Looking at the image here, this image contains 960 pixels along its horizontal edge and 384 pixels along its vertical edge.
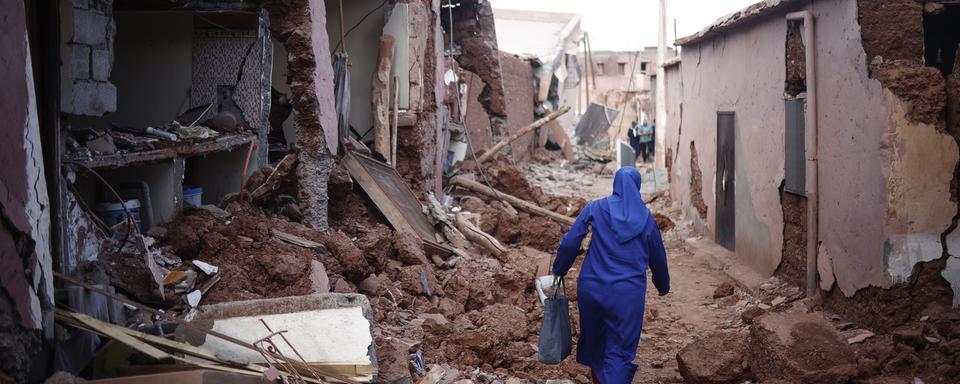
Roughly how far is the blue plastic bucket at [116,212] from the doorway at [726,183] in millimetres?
6319

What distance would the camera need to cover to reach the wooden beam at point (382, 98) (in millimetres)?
10500

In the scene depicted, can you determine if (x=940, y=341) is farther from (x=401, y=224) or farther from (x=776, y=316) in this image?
(x=401, y=224)

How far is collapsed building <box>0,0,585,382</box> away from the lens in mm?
4262

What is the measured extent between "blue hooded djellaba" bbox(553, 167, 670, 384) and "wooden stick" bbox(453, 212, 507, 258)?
3.80 metres

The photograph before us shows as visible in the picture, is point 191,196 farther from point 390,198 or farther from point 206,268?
point 390,198

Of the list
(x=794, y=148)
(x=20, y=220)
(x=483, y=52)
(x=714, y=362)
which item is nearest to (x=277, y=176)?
(x=714, y=362)

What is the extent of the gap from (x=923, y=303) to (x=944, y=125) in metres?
1.22

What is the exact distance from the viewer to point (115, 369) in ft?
14.1

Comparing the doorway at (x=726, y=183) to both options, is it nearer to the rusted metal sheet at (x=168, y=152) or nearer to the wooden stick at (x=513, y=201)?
the wooden stick at (x=513, y=201)

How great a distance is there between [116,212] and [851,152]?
538 centimetres

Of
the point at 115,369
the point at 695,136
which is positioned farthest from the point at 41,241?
the point at 695,136

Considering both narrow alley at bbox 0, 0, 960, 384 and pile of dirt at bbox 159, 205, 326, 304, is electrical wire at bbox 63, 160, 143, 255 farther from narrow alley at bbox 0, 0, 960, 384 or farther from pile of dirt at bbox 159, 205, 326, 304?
pile of dirt at bbox 159, 205, 326, 304

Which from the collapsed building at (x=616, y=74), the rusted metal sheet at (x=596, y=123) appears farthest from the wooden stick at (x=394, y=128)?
the collapsed building at (x=616, y=74)

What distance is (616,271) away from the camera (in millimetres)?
5652
